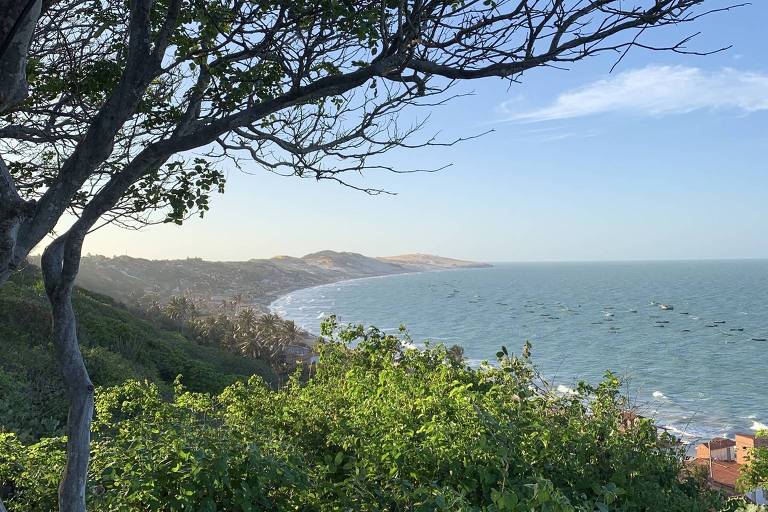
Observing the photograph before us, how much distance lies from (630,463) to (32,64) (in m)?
7.01

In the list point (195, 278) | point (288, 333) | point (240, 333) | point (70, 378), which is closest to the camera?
point (70, 378)

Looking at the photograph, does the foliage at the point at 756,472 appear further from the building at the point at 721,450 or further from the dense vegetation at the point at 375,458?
the building at the point at 721,450

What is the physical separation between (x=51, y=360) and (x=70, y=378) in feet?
42.1

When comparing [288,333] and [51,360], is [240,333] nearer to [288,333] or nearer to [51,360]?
[288,333]

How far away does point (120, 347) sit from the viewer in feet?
69.7

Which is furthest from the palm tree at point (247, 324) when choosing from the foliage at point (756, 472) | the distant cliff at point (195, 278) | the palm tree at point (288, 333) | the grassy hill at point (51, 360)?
the distant cliff at point (195, 278)

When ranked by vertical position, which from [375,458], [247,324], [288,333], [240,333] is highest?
[375,458]

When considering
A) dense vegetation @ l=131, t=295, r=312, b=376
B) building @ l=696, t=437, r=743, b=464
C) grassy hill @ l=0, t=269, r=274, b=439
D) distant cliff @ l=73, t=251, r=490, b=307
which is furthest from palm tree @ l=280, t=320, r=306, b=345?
distant cliff @ l=73, t=251, r=490, b=307

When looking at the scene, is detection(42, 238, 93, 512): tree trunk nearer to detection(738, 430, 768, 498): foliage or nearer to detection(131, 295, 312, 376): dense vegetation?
detection(738, 430, 768, 498): foliage

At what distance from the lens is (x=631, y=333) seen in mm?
80750

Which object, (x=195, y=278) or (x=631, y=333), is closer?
(x=631, y=333)

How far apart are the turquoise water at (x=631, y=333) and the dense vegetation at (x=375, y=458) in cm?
229

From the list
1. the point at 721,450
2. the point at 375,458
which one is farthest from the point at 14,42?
the point at 721,450

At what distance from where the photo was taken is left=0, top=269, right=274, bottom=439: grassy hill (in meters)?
11.0
